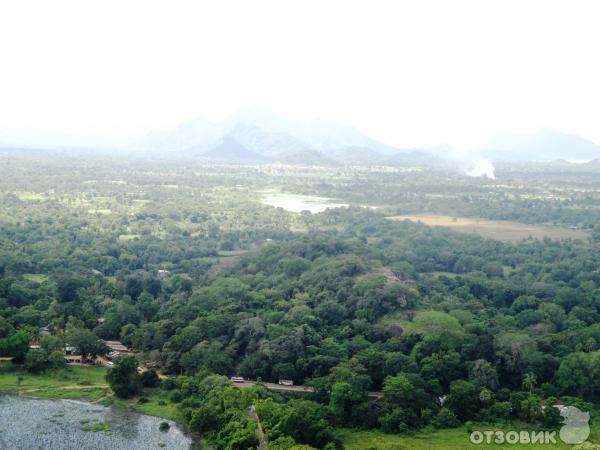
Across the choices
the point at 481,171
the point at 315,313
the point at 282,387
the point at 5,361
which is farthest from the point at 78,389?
the point at 481,171

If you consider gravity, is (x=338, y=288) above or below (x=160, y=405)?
above

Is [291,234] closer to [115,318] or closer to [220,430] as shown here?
[115,318]

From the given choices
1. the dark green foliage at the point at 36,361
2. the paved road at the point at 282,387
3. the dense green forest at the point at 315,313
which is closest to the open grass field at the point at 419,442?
the dense green forest at the point at 315,313

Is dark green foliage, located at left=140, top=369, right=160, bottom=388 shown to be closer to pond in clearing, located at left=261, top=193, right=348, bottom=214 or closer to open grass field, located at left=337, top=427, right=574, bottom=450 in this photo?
open grass field, located at left=337, top=427, right=574, bottom=450

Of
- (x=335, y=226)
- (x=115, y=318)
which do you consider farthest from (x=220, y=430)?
(x=335, y=226)

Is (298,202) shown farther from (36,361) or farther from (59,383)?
(59,383)

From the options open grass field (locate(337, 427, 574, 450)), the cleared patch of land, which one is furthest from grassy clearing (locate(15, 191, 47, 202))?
open grass field (locate(337, 427, 574, 450))
